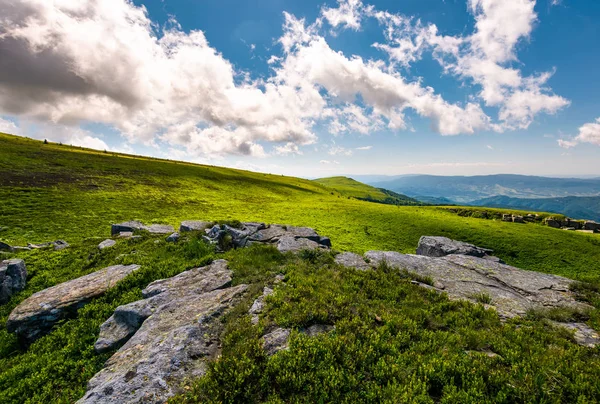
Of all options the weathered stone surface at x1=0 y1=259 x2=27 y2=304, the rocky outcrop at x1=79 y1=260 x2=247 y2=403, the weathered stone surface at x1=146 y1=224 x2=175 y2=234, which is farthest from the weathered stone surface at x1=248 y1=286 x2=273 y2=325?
the weathered stone surface at x1=146 y1=224 x2=175 y2=234

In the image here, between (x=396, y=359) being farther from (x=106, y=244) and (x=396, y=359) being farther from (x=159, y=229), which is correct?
(x=159, y=229)

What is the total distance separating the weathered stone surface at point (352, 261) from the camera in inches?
621

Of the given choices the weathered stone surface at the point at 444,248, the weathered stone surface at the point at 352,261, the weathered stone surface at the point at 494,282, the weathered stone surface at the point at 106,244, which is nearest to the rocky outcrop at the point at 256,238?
the weathered stone surface at the point at 352,261

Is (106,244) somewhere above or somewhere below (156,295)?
below

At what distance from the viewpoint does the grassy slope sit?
99.9ft

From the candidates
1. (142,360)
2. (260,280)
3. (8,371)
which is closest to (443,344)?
(260,280)

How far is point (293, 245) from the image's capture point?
1920 centimetres

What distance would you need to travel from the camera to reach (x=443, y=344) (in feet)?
28.0

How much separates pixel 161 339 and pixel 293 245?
11533 mm

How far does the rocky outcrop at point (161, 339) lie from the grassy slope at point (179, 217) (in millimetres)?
22323

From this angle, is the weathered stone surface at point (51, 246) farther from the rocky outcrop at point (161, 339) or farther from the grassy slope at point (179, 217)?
the rocky outcrop at point (161, 339)

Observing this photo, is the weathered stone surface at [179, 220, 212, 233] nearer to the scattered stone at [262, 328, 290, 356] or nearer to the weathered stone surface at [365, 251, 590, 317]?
the weathered stone surface at [365, 251, 590, 317]

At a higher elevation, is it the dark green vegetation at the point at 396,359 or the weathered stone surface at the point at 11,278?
the dark green vegetation at the point at 396,359

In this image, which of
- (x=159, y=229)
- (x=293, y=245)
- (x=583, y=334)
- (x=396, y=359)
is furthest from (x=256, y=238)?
(x=583, y=334)
